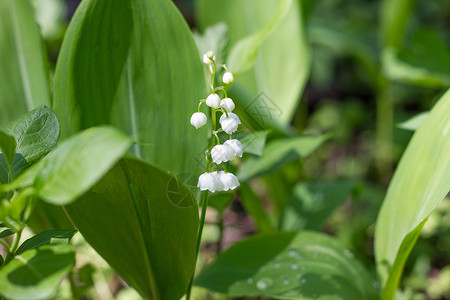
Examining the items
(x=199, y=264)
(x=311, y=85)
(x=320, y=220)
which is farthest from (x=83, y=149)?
(x=311, y=85)

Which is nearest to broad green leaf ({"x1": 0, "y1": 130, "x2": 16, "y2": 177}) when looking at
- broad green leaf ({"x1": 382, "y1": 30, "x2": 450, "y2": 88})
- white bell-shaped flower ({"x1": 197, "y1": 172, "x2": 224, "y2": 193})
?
white bell-shaped flower ({"x1": 197, "y1": 172, "x2": 224, "y2": 193})

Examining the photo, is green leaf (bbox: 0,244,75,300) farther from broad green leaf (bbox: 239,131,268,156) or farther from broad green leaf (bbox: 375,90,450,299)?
broad green leaf (bbox: 375,90,450,299)

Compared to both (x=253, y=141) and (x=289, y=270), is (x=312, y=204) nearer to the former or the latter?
(x=289, y=270)

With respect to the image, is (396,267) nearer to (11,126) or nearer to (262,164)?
(262,164)

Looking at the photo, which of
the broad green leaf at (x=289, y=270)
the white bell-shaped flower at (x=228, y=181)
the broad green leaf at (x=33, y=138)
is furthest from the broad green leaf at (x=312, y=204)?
the broad green leaf at (x=33, y=138)

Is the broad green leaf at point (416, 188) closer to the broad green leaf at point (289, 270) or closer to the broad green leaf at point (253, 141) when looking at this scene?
the broad green leaf at point (289, 270)

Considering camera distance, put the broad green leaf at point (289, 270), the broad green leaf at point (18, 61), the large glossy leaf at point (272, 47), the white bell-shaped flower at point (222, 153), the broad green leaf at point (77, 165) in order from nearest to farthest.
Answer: the broad green leaf at point (77, 165), the white bell-shaped flower at point (222, 153), the broad green leaf at point (289, 270), the broad green leaf at point (18, 61), the large glossy leaf at point (272, 47)
